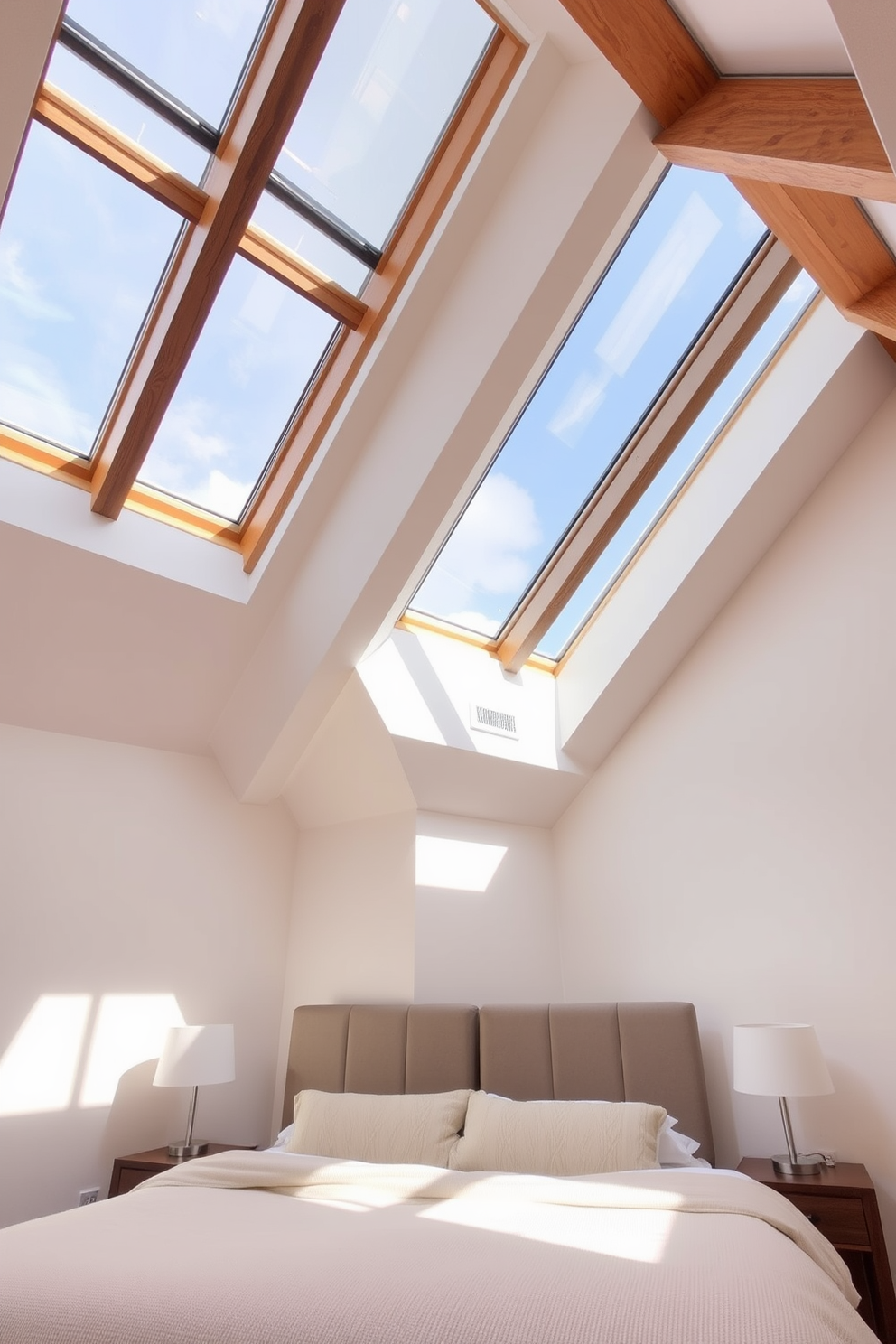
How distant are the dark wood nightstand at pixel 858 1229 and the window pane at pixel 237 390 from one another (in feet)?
11.5

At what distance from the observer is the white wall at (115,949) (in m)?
3.51

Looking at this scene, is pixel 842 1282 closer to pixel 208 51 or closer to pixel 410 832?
pixel 410 832

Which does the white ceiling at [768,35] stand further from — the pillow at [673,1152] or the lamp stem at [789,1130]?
the pillow at [673,1152]

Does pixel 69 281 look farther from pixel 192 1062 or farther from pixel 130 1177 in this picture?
pixel 130 1177

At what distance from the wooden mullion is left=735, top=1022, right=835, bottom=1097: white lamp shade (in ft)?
9.33

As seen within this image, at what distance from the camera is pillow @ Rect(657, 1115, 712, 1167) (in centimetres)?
322

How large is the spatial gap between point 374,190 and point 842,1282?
3.91 metres

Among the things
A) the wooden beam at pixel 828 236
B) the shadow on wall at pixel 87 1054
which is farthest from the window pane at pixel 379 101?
the shadow on wall at pixel 87 1054

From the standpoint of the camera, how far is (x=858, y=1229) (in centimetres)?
287

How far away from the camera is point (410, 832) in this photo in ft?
14.2

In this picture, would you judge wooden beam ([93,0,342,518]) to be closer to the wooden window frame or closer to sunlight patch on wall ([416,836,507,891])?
the wooden window frame

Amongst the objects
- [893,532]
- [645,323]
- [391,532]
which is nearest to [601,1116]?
[391,532]

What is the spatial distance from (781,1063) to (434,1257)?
64.6 inches

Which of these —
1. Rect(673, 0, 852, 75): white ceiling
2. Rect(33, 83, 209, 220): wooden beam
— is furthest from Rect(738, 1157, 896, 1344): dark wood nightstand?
Rect(33, 83, 209, 220): wooden beam
